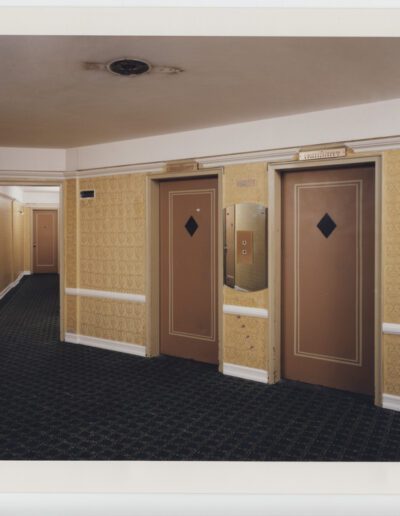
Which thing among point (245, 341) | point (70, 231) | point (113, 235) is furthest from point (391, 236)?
point (70, 231)

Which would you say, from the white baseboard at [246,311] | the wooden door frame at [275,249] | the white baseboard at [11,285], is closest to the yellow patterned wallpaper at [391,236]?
the wooden door frame at [275,249]

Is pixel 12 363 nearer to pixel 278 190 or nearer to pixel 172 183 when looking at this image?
pixel 172 183

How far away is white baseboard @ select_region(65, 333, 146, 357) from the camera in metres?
6.22

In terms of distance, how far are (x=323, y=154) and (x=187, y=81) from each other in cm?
158

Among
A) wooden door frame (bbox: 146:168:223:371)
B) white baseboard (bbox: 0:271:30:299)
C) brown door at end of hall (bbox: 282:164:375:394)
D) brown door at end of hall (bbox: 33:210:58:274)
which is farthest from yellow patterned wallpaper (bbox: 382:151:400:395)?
brown door at end of hall (bbox: 33:210:58:274)

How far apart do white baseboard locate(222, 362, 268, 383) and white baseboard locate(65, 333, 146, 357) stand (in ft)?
4.23

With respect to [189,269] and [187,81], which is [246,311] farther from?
[187,81]

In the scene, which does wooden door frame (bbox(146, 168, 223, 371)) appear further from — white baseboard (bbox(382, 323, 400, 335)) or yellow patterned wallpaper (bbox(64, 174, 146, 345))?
white baseboard (bbox(382, 323, 400, 335))

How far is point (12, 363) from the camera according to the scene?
593 cm

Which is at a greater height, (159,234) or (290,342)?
(159,234)

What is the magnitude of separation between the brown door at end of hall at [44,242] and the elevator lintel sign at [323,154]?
1427 centimetres

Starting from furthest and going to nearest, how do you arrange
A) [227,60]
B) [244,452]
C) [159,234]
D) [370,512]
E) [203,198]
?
[159,234] → [203,198] → [244,452] → [227,60] → [370,512]

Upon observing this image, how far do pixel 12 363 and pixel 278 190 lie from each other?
3.82 metres

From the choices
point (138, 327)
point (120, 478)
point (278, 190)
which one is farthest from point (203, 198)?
point (120, 478)
